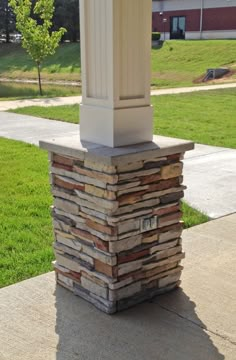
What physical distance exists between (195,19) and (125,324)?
143 ft

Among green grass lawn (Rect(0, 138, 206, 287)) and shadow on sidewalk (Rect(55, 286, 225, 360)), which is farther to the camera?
green grass lawn (Rect(0, 138, 206, 287))

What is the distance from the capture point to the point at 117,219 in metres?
3.33

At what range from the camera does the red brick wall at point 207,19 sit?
1609 inches

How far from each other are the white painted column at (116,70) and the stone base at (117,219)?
6.0 inches

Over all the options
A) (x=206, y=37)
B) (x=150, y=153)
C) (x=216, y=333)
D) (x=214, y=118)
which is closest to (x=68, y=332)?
(x=216, y=333)

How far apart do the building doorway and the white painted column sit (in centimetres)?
4351

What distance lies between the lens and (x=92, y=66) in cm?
344

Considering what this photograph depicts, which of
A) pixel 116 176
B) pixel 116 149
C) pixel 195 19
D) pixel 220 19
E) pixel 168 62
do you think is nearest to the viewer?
pixel 116 176

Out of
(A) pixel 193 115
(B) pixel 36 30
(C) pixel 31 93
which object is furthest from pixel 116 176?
(C) pixel 31 93

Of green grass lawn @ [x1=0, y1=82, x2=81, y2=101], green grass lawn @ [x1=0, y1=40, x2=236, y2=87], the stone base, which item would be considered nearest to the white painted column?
the stone base

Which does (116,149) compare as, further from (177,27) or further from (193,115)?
(177,27)

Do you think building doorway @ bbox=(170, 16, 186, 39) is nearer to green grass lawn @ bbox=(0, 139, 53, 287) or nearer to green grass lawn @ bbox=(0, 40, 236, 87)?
green grass lawn @ bbox=(0, 40, 236, 87)

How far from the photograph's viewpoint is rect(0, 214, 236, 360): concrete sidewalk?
3.06 meters

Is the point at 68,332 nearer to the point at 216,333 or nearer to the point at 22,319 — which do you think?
the point at 22,319
